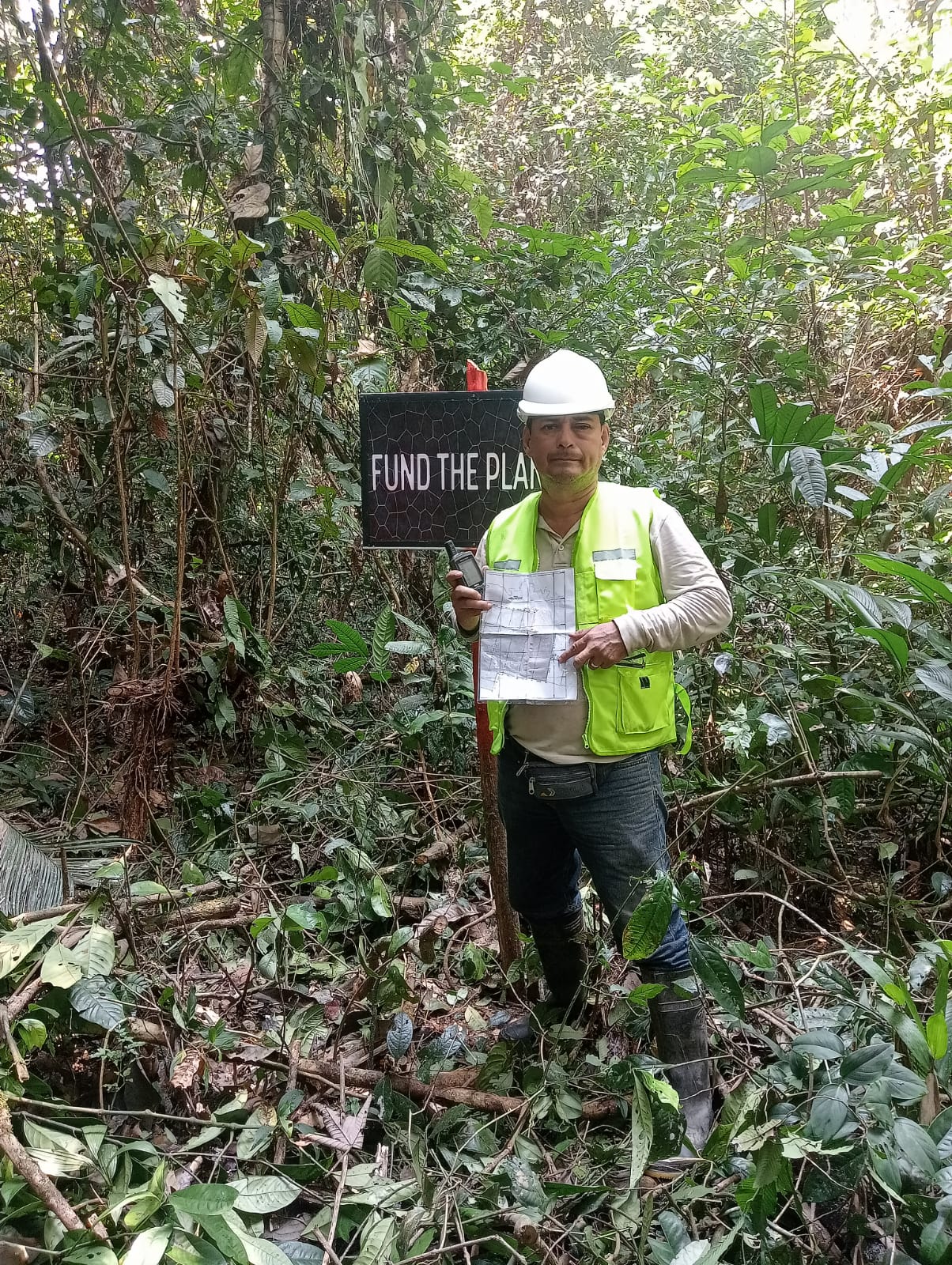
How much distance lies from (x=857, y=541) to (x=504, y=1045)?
217cm

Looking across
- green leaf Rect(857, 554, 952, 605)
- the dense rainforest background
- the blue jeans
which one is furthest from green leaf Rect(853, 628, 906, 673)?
the blue jeans

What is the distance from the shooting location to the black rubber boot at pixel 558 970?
2260mm

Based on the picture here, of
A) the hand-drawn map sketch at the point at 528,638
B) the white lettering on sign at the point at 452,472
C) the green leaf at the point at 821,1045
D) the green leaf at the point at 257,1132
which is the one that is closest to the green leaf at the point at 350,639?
the white lettering on sign at the point at 452,472

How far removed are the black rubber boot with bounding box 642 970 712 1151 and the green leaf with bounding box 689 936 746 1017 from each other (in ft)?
0.63

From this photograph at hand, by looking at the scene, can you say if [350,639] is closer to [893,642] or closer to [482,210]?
[893,642]

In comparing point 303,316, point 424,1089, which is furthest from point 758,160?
point 424,1089

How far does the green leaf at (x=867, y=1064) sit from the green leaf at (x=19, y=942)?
5.29ft

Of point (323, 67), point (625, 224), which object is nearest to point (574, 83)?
point (625, 224)

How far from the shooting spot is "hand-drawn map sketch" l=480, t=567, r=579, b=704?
1904mm

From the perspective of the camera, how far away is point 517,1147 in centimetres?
191

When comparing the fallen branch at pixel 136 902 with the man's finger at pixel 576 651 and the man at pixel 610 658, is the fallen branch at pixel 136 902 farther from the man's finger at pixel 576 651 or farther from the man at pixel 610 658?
the man's finger at pixel 576 651

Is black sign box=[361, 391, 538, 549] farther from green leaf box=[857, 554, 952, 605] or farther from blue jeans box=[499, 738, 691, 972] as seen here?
green leaf box=[857, 554, 952, 605]

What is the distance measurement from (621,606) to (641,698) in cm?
21

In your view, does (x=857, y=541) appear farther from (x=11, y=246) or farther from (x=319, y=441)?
(x=11, y=246)
